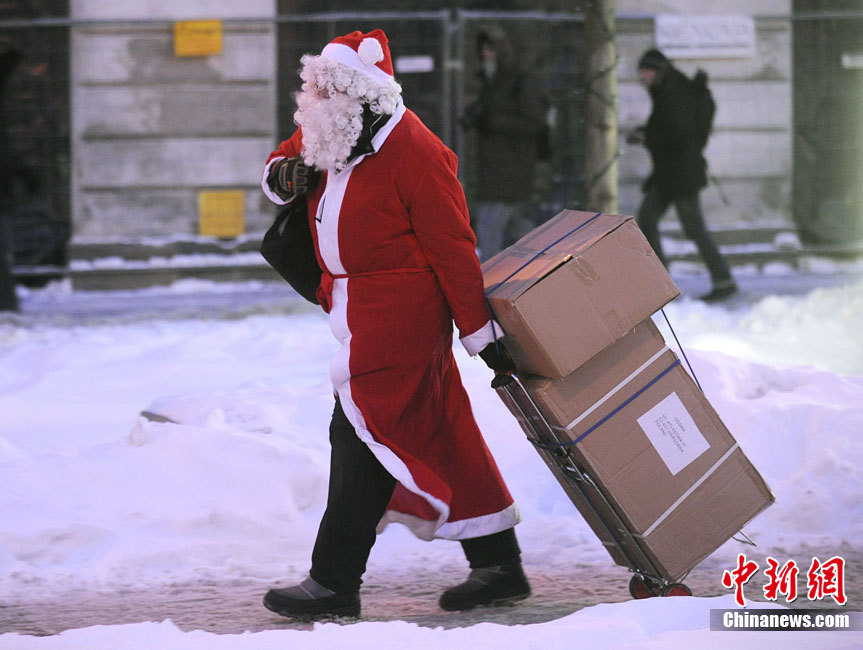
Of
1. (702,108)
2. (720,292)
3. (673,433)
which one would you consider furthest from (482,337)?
(702,108)

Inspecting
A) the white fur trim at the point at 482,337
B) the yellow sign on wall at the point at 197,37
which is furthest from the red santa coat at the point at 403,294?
the yellow sign on wall at the point at 197,37

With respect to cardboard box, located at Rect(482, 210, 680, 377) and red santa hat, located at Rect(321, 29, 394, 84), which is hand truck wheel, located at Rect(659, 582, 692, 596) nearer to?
cardboard box, located at Rect(482, 210, 680, 377)

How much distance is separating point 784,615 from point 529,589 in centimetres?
88

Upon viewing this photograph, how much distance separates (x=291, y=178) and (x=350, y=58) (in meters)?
0.39

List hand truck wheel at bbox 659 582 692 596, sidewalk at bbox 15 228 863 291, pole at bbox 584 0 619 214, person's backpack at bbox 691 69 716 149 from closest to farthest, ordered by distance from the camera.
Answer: hand truck wheel at bbox 659 582 692 596 → pole at bbox 584 0 619 214 → person's backpack at bbox 691 69 716 149 → sidewalk at bbox 15 228 863 291

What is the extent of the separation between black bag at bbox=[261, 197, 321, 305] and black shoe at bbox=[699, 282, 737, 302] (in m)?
6.16

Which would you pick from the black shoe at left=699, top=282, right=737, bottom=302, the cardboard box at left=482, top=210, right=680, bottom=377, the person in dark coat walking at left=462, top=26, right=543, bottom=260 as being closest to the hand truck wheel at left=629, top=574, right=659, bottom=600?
the cardboard box at left=482, top=210, right=680, bottom=377

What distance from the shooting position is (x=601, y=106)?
746cm

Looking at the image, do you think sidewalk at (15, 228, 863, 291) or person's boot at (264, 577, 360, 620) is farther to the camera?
sidewalk at (15, 228, 863, 291)

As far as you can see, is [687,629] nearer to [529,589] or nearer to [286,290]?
[529,589]

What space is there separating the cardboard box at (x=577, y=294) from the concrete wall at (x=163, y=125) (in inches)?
308

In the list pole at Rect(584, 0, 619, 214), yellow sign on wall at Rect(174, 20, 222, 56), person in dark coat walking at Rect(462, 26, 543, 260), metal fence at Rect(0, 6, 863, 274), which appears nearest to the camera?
pole at Rect(584, 0, 619, 214)

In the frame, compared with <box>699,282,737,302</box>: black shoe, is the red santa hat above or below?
above

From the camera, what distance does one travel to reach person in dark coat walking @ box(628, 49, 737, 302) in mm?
9625
